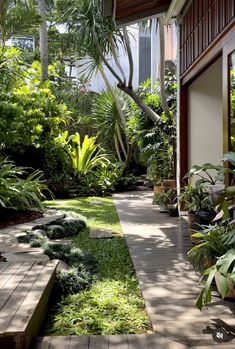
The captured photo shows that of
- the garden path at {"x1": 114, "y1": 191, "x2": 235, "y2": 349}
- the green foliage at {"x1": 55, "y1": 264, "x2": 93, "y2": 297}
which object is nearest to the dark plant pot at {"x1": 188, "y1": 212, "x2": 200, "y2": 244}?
the garden path at {"x1": 114, "y1": 191, "x2": 235, "y2": 349}

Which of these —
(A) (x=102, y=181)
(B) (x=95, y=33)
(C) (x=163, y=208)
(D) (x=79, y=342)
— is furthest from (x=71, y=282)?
(A) (x=102, y=181)

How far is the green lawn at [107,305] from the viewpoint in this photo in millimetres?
2512

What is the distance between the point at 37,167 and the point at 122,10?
5.00m

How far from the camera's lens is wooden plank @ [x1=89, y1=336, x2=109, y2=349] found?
2215mm

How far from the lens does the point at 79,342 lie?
227 cm

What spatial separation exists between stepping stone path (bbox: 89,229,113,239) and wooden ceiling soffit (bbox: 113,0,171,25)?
123 inches

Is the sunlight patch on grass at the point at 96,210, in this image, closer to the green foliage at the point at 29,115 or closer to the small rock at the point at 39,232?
the small rock at the point at 39,232

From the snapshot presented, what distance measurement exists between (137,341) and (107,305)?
0.62m

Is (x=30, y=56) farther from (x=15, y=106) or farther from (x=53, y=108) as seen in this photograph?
(x=15, y=106)

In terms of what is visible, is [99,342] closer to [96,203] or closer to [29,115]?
[96,203]

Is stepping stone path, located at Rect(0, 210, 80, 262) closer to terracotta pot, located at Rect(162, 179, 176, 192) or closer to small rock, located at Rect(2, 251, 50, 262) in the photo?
small rock, located at Rect(2, 251, 50, 262)

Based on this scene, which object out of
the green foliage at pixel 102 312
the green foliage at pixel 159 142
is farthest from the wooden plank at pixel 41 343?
the green foliage at pixel 159 142

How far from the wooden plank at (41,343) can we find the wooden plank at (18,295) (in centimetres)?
19

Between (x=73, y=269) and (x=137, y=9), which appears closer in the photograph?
(x=73, y=269)
